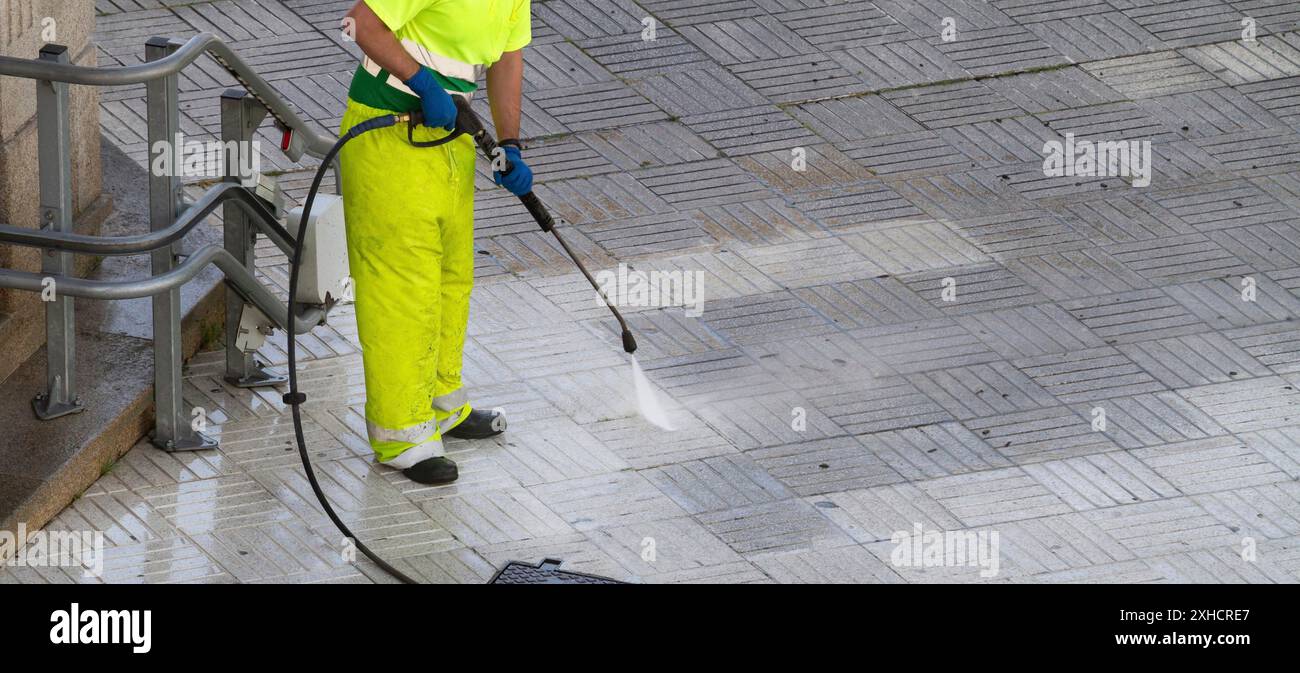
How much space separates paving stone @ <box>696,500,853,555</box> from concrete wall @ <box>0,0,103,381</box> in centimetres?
230

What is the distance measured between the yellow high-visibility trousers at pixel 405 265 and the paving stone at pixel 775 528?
95 centimetres

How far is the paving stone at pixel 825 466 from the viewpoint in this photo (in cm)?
600

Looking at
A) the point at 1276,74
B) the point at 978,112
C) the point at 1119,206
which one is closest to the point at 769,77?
the point at 978,112

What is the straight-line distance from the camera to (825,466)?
609 centimetres

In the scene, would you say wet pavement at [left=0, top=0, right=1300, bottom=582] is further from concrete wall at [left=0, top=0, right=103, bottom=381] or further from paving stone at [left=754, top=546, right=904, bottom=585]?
concrete wall at [left=0, top=0, right=103, bottom=381]

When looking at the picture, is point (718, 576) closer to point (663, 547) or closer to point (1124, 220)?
A: point (663, 547)

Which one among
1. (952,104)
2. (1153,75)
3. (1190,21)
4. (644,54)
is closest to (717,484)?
(952,104)

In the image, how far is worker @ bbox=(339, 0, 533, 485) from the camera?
17.9 feet

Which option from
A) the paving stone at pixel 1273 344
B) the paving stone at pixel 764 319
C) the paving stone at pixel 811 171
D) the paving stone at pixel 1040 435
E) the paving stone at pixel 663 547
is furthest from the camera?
the paving stone at pixel 811 171

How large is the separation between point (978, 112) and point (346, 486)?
381 centimetres

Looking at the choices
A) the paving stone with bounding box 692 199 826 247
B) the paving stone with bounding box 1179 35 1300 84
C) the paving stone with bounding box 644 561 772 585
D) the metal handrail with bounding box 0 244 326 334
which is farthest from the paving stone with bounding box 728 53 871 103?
the paving stone with bounding box 644 561 772 585

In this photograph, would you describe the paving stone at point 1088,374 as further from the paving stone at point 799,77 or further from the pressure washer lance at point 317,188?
the paving stone at point 799,77

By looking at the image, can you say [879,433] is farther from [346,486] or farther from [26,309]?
[26,309]

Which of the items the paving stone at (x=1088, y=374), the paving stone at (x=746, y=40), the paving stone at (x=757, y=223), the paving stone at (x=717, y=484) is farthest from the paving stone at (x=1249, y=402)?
the paving stone at (x=746, y=40)
